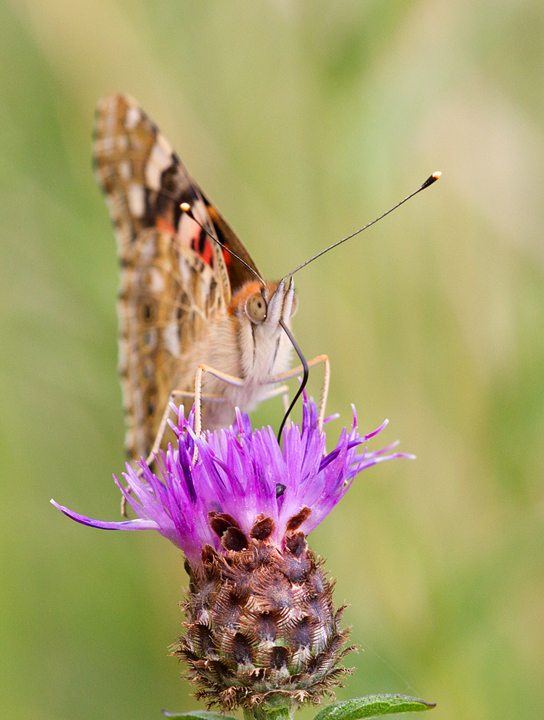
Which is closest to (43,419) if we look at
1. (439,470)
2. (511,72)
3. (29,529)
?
(29,529)

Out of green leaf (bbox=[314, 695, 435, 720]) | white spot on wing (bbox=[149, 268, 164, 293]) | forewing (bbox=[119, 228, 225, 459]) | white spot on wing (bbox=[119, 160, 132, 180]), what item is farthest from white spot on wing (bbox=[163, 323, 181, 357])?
green leaf (bbox=[314, 695, 435, 720])

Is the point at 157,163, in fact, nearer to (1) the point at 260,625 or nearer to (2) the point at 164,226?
(2) the point at 164,226

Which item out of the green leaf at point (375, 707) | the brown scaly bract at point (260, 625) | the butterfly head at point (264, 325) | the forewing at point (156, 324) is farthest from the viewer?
the forewing at point (156, 324)

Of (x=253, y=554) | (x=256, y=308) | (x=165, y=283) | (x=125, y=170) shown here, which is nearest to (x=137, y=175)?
(x=125, y=170)

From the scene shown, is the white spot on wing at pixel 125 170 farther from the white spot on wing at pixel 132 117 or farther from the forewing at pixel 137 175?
the white spot on wing at pixel 132 117

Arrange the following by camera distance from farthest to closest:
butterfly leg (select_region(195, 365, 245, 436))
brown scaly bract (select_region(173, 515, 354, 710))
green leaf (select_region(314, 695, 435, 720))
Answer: butterfly leg (select_region(195, 365, 245, 436))
brown scaly bract (select_region(173, 515, 354, 710))
green leaf (select_region(314, 695, 435, 720))

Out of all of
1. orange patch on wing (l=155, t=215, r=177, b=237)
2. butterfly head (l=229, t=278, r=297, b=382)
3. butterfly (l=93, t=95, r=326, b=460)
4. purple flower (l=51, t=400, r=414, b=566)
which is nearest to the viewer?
purple flower (l=51, t=400, r=414, b=566)

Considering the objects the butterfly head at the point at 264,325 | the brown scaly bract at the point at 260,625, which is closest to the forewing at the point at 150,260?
the butterfly head at the point at 264,325

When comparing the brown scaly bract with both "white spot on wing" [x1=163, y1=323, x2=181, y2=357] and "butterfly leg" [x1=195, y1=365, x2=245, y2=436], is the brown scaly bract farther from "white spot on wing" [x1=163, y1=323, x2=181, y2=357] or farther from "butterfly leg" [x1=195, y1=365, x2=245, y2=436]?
"white spot on wing" [x1=163, y1=323, x2=181, y2=357]

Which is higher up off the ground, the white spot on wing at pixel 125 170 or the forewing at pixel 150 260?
the white spot on wing at pixel 125 170
